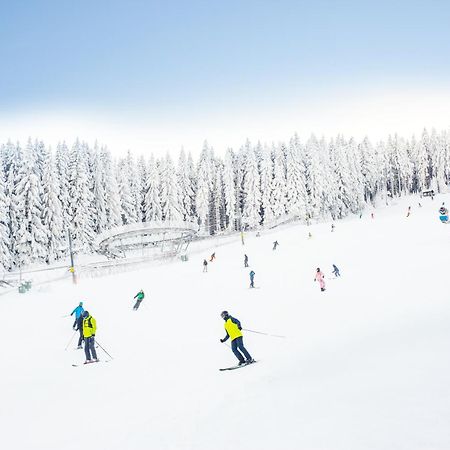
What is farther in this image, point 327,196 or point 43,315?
point 327,196

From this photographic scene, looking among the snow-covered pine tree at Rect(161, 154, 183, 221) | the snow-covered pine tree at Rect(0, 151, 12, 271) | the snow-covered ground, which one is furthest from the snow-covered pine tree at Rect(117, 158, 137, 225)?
the snow-covered ground

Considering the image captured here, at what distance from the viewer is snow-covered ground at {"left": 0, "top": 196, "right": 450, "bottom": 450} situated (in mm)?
5160

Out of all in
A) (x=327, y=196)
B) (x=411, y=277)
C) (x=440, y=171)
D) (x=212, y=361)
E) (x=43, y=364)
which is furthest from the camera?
(x=440, y=171)

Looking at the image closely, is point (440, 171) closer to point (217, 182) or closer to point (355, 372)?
point (217, 182)

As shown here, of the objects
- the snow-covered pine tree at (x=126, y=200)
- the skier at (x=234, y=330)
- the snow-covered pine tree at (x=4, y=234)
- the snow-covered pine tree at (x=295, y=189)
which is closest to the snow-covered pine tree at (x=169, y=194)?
the snow-covered pine tree at (x=126, y=200)

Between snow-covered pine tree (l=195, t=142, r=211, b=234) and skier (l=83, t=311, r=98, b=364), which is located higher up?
snow-covered pine tree (l=195, t=142, r=211, b=234)

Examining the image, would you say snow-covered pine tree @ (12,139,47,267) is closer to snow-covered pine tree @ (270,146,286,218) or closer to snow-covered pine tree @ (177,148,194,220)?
snow-covered pine tree @ (177,148,194,220)

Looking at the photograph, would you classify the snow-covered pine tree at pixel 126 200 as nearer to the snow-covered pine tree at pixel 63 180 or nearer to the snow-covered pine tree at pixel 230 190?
Answer: the snow-covered pine tree at pixel 63 180

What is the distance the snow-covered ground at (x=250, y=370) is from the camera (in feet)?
16.9

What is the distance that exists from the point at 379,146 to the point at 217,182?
59517 mm

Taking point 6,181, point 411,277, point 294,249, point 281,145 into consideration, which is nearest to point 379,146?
point 281,145

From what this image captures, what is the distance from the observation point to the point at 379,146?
11862 centimetres

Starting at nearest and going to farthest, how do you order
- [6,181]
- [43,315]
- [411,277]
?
1. [411,277]
2. [43,315]
3. [6,181]

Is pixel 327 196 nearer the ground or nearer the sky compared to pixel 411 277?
nearer the sky
